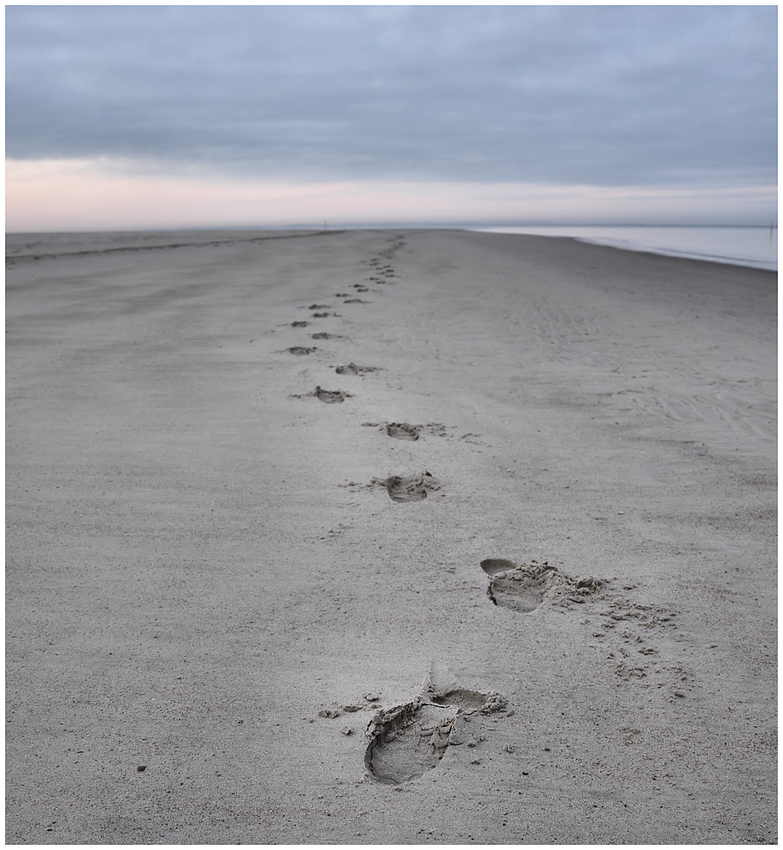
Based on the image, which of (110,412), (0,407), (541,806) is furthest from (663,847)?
(0,407)

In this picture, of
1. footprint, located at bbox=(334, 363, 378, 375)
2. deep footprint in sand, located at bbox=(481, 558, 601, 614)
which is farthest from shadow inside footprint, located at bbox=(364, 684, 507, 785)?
footprint, located at bbox=(334, 363, 378, 375)

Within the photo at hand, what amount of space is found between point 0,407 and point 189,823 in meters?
3.07

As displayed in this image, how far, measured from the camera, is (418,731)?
1.59 meters

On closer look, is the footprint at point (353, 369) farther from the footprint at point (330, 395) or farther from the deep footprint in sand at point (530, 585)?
the deep footprint in sand at point (530, 585)

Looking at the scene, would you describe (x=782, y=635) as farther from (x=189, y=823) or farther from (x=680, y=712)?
(x=189, y=823)

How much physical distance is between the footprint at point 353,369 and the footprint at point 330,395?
1.58 ft

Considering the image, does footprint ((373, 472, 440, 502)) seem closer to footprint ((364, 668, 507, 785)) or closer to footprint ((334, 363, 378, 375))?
footprint ((364, 668, 507, 785))

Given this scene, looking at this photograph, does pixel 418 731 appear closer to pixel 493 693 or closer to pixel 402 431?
pixel 493 693

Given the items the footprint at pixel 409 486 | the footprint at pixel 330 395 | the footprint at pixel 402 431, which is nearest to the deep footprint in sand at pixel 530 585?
the footprint at pixel 409 486

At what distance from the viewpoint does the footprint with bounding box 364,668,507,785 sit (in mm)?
1512

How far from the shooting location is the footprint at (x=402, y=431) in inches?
135

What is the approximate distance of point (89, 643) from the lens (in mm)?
1854

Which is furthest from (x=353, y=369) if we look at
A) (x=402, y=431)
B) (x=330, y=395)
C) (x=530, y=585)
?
(x=530, y=585)

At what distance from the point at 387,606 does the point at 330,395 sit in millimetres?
2205
